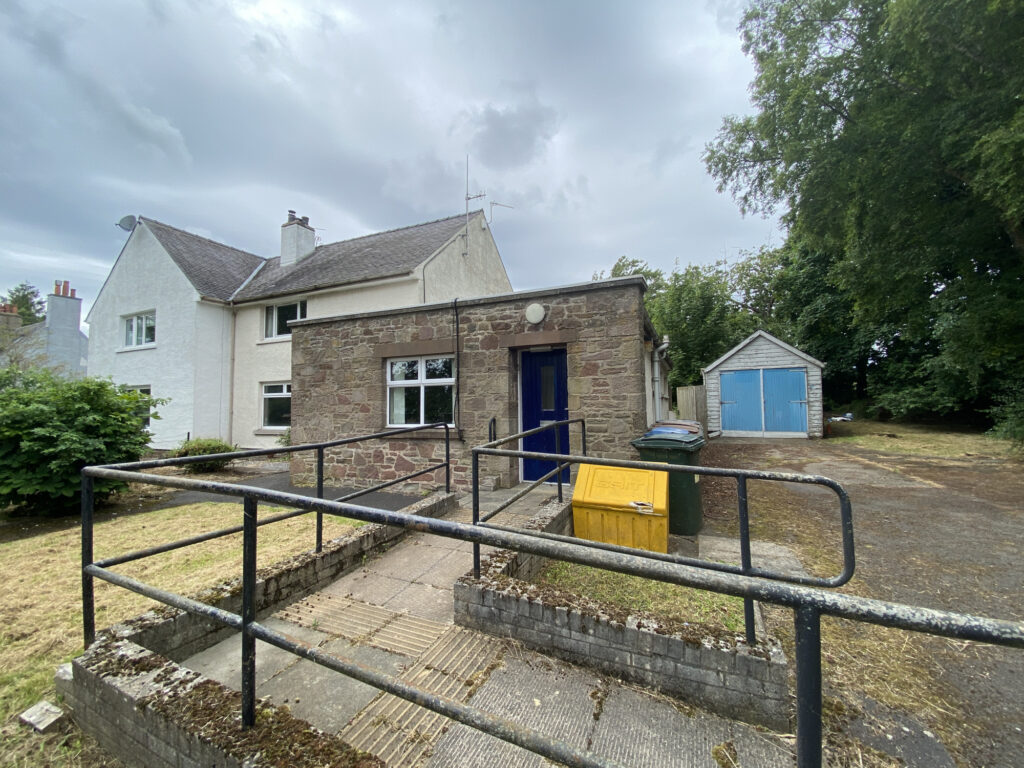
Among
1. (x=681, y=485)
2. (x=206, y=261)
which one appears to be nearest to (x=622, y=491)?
(x=681, y=485)

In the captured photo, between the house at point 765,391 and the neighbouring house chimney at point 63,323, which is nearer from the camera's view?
the house at point 765,391

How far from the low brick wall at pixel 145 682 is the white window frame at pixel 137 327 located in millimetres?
17236

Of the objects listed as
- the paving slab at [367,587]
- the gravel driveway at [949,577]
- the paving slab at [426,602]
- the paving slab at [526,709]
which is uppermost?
the paving slab at [367,587]

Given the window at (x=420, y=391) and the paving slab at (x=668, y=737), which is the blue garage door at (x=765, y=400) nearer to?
the window at (x=420, y=391)

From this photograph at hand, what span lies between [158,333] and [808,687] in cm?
1962

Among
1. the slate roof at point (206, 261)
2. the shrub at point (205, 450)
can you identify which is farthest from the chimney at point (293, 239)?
the shrub at point (205, 450)

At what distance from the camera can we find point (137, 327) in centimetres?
1573

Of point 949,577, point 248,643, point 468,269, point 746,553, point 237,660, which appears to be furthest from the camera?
point 468,269

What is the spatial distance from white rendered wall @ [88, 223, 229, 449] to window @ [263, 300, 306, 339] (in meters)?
2.23

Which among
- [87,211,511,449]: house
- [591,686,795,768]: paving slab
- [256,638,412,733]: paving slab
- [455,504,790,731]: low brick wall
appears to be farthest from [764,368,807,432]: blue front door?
[256,638,412,733]: paving slab

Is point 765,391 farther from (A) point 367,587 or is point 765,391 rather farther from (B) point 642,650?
(A) point 367,587

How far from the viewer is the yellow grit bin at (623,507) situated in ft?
13.3

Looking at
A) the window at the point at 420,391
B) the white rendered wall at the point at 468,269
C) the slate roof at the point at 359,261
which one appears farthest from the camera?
the slate roof at the point at 359,261

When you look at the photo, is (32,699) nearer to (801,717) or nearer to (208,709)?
(208,709)
